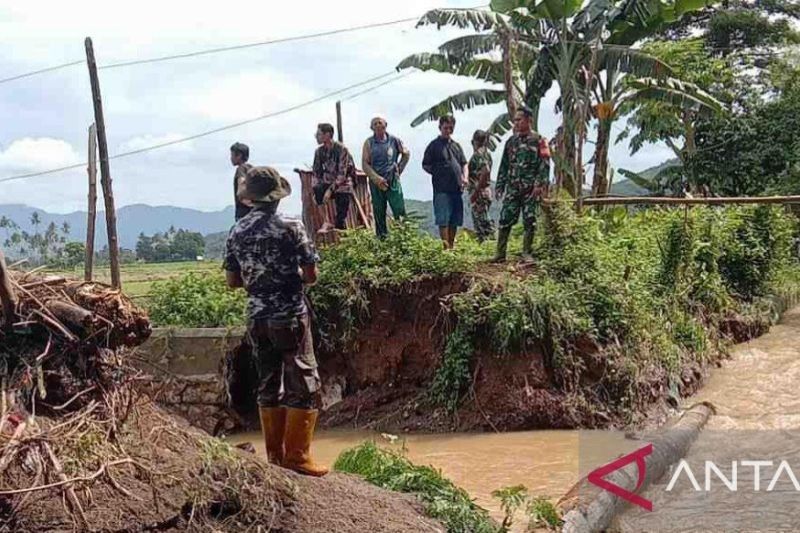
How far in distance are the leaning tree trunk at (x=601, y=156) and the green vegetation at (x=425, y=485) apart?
11.5m

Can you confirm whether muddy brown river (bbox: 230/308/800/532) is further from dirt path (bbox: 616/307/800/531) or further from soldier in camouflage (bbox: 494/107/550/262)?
soldier in camouflage (bbox: 494/107/550/262)

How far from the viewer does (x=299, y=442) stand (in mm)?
5270

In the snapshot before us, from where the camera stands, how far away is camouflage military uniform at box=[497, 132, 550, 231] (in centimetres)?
981

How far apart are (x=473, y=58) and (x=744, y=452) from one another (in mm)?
10827

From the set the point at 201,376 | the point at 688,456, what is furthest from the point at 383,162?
the point at 688,456

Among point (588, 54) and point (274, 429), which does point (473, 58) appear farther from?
point (274, 429)

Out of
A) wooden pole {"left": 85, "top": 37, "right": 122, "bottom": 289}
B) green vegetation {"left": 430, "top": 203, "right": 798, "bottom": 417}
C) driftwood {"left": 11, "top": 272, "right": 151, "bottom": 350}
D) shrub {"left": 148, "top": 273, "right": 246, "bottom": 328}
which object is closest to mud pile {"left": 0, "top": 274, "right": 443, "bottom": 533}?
driftwood {"left": 11, "top": 272, "right": 151, "bottom": 350}

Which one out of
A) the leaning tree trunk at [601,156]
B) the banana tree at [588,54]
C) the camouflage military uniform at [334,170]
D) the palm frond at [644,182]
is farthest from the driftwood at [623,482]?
the palm frond at [644,182]

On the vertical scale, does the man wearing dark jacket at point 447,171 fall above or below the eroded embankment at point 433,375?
above

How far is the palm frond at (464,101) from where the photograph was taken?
17.9 meters

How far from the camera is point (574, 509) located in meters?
5.68

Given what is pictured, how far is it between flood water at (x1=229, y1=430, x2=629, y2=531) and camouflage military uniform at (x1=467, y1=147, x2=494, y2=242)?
12.0 feet

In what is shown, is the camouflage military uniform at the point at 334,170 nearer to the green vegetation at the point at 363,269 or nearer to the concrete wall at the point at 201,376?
the green vegetation at the point at 363,269

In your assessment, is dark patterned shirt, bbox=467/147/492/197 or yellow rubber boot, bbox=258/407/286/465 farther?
dark patterned shirt, bbox=467/147/492/197
